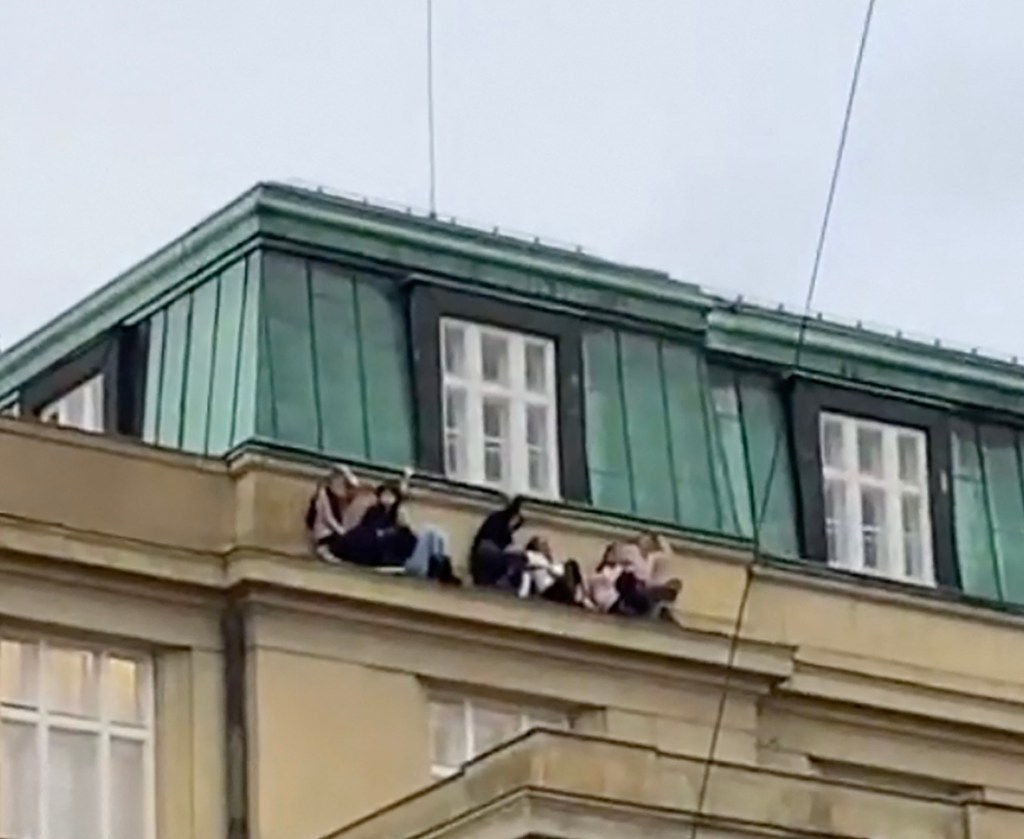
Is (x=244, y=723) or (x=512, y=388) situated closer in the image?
(x=244, y=723)

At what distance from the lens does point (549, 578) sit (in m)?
35.7

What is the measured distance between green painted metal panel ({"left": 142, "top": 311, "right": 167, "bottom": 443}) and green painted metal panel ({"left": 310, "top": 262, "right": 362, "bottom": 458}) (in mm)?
1649

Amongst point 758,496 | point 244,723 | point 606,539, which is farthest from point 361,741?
point 758,496

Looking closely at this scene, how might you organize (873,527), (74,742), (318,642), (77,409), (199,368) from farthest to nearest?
(873,527), (77,409), (199,368), (318,642), (74,742)

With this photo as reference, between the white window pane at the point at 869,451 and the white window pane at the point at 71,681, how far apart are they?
935cm

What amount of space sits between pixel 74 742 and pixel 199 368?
13.5ft

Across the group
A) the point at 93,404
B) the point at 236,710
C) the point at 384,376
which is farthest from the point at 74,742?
the point at 384,376

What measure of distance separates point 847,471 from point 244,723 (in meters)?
8.16

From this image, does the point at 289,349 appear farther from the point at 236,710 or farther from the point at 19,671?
the point at 19,671

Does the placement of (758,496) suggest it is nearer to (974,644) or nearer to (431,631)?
(974,644)

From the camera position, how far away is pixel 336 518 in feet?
114

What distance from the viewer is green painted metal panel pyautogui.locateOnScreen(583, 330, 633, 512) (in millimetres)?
37125

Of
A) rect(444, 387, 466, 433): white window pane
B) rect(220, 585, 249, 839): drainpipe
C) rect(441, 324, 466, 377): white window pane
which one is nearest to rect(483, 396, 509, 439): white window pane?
rect(444, 387, 466, 433): white window pane

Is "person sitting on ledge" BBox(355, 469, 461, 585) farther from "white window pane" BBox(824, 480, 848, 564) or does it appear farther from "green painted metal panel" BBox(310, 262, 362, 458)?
"white window pane" BBox(824, 480, 848, 564)
